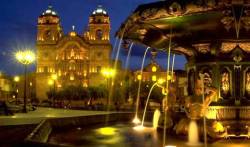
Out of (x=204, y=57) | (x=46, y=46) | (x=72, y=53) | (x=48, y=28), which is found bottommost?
(x=204, y=57)

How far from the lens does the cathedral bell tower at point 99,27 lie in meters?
109

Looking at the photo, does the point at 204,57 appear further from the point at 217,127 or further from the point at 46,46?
the point at 46,46

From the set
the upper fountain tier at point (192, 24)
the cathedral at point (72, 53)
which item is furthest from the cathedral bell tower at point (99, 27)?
the upper fountain tier at point (192, 24)

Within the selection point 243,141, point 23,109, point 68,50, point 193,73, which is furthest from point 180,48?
point 68,50

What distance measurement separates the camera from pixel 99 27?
110188 mm

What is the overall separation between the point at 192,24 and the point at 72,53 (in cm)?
9876

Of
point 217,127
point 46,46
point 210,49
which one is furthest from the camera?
point 46,46

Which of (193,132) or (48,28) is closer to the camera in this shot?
(193,132)

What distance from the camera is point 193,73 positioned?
1311 centimetres

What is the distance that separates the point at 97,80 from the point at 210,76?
92251 millimetres

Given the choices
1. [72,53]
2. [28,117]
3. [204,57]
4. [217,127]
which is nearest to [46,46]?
[72,53]

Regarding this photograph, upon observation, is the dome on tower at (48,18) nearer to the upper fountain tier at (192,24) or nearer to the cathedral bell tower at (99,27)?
the cathedral bell tower at (99,27)

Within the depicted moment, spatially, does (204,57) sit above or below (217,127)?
above

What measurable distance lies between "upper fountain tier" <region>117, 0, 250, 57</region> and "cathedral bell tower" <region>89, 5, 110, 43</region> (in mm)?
94629
